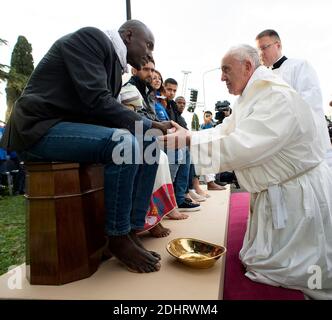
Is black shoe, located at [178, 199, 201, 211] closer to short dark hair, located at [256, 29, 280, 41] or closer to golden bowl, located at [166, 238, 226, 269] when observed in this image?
golden bowl, located at [166, 238, 226, 269]

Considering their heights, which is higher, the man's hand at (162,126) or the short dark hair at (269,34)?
the short dark hair at (269,34)

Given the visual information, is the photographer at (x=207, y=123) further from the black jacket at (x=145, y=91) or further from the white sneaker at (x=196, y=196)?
the black jacket at (x=145, y=91)

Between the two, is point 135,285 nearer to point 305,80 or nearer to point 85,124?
point 85,124

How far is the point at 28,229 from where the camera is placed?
5.97ft

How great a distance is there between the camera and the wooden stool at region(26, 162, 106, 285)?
1.74m

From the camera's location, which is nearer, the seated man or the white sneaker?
the seated man

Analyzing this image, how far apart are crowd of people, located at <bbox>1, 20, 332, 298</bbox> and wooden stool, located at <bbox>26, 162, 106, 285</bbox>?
103 millimetres

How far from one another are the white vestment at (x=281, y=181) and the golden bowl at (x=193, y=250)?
0.22m

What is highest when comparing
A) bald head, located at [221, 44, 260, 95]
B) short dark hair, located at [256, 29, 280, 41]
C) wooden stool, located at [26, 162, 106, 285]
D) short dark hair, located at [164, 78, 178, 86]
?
short dark hair, located at [256, 29, 280, 41]

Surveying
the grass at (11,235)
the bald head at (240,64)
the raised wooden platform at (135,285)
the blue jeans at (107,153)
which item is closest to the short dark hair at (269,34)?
the bald head at (240,64)

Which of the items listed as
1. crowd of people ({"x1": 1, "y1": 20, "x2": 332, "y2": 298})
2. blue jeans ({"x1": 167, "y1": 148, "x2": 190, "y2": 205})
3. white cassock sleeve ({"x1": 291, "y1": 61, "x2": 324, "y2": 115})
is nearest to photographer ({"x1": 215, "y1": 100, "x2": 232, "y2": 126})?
white cassock sleeve ({"x1": 291, "y1": 61, "x2": 324, "y2": 115})

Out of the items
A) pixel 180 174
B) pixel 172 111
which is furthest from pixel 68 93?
pixel 172 111

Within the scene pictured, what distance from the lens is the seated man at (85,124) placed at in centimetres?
179
